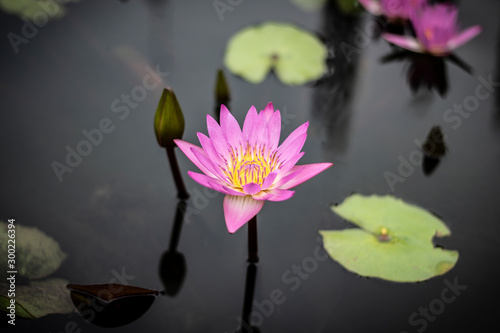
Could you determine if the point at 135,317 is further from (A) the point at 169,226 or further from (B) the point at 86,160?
(B) the point at 86,160

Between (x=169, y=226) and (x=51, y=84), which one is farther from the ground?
(x=51, y=84)

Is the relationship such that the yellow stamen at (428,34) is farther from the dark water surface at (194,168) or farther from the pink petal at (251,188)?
the pink petal at (251,188)

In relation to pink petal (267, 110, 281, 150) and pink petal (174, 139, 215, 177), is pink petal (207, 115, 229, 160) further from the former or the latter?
pink petal (267, 110, 281, 150)

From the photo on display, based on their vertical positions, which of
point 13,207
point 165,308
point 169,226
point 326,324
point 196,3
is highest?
point 196,3

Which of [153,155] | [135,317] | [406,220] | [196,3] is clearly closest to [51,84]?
[153,155]

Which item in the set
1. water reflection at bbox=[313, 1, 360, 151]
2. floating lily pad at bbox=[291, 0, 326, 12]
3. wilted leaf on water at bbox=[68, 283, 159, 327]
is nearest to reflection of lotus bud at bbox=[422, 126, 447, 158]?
water reflection at bbox=[313, 1, 360, 151]

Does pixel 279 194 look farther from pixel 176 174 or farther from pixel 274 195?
pixel 176 174
